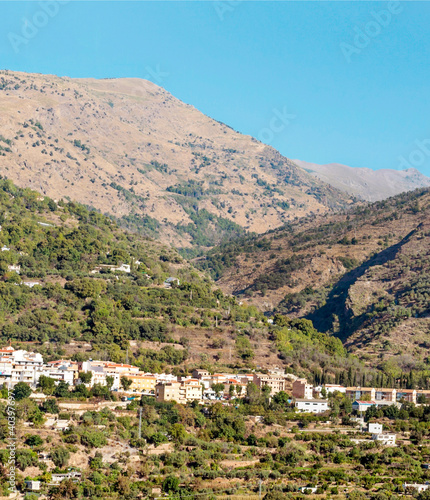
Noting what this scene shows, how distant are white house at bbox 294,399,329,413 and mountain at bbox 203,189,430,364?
2520cm

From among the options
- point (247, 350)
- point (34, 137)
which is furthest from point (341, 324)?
point (34, 137)

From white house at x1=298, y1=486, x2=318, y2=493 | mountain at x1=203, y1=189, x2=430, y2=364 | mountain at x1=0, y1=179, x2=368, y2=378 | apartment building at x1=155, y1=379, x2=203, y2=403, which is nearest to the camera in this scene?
white house at x1=298, y1=486, x2=318, y2=493

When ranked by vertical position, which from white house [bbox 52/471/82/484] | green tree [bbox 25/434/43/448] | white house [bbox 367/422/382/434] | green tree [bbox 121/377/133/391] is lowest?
white house [bbox 52/471/82/484]

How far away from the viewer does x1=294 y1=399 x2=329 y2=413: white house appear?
242ft

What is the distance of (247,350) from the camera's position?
89.2 metres

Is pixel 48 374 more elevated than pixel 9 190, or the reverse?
pixel 9 190

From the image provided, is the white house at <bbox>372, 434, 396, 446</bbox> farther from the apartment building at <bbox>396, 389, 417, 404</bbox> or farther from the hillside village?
the apartment building at <bbox>396, 389, 417, 404</bbox>

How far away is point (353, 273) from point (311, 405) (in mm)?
64264

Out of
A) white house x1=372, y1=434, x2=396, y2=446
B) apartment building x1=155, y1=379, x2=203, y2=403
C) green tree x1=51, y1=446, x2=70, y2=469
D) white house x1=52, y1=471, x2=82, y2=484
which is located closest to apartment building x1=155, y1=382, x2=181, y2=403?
apartment building x1=155, y1=379, x2=203, y2=403

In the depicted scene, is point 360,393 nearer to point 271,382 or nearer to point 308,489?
point 271,382

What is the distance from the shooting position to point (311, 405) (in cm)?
7419

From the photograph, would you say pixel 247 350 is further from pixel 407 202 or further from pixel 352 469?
pixel 407 202

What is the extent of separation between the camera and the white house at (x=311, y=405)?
2906 inches

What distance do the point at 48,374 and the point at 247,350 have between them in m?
22.9
